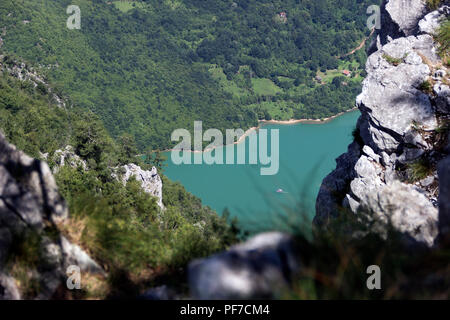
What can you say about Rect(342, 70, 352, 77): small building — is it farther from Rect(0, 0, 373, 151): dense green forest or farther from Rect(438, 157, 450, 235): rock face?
Rect(438, 157, 450, 235): rock face

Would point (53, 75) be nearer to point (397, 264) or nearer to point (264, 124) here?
point (264, 124)

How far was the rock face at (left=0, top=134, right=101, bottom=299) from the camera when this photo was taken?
9.74 feet

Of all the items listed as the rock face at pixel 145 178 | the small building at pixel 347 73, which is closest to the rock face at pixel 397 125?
the rock face at pixel 145 178

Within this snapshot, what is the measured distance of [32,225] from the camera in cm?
317

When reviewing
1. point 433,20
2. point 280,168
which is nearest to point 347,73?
point 280,168

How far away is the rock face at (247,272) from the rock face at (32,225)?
1.07 m

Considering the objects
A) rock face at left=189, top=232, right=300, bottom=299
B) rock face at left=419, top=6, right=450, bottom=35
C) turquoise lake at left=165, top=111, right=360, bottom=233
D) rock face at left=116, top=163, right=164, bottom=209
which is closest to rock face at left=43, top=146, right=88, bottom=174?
rock face at left=116, top=163, right=164, bottom=209

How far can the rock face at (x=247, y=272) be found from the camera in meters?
2.41

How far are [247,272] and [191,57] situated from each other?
9969cm

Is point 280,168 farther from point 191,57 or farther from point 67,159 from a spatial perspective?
point 191,57

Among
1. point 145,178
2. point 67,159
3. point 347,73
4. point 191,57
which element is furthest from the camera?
point 191,57

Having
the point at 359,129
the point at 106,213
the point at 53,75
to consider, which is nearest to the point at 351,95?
the point at 53,75
